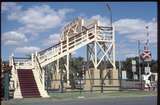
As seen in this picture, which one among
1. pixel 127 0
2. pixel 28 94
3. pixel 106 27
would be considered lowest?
pixel 28 94

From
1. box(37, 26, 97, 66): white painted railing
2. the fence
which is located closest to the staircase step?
box(37, 26, 97, 66): white painted railing

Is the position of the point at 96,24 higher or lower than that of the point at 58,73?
higher

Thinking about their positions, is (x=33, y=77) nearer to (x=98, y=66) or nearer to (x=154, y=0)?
(x=98, y=66)

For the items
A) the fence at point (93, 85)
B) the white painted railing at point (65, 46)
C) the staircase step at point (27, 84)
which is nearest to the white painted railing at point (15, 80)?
the staircase step at point (27, 84)

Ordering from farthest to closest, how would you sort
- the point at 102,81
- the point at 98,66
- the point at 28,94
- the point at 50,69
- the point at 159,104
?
the point at 50,69
the point at 98,66
the point at 102,81
the point at 28,94
the point at 159,104

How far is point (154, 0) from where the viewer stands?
225 inches

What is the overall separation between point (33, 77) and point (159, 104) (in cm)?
2614

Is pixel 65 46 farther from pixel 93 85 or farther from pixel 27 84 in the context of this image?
pixel 27 84

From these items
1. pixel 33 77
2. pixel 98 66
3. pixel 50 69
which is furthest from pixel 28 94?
pixel 50 69

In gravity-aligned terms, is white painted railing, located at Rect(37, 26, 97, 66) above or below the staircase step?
above

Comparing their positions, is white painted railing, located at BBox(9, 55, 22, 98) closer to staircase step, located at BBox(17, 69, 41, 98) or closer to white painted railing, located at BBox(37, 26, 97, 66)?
staircase step, located at BBox(17, 69, 41, 98)

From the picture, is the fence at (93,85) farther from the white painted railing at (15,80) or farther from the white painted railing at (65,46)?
the white painted railing at (15,80)

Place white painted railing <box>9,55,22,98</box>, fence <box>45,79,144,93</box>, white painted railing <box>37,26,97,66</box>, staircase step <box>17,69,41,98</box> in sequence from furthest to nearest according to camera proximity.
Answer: fence <box>45,79,144,93</box> → white painted railing <box>37,26,97,66</box> → staircase step <box>17,69,41,98</box> → white painted railing <box>9,55,22,98</box>

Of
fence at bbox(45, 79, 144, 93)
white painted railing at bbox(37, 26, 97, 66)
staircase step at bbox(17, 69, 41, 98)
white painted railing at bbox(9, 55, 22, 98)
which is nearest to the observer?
white painted railing at bbox(9, 55, 22, 98)
